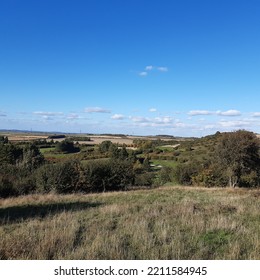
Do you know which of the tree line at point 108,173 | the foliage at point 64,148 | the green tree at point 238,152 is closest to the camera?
the tree line at point 108,173

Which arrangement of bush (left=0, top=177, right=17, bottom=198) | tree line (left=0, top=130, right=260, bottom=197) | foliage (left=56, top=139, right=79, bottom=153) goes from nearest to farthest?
bush (left=0, top=177, right=17, bottom=198) → tree line (left=0, top=130, right=260, bottom=197) → foliage (left=56, top=139, right=79, bottom=153)

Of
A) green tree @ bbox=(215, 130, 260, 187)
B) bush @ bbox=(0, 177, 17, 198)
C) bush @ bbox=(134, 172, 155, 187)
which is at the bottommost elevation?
bush @ bbox=(134, 172, 155, 187)

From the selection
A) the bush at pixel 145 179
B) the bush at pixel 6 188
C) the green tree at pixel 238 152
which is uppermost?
the green tree at pixel 238 152

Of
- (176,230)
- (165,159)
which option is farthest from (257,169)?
(165,159)

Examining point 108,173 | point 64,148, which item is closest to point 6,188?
point 108,173

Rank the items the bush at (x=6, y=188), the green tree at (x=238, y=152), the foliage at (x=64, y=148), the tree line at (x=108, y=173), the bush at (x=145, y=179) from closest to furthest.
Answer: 1. the bush at (x=6, y=188)
2. the tree line at (x=108, y=173)
3. the green tree at (x=238, y=152)
4. the bush at (x=145, y=179)
5. the foliage at (x=64, y=148)

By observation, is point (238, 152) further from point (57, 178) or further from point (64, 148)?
Answer: point (64, 148)

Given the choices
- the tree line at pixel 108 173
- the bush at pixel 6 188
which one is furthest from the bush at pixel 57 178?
the bush at pixel 6 188

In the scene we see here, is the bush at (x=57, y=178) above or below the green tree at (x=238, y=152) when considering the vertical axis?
below

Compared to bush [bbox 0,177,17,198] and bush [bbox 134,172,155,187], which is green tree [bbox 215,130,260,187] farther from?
bush [bbox 0,177,17,198]

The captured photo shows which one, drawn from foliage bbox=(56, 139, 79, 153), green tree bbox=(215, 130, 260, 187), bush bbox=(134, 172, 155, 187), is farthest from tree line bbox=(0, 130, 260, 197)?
foliage bbox=(56, 139, 79, 153)

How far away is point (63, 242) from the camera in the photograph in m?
6.17

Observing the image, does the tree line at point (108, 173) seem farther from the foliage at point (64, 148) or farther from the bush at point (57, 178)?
the foliage at point (64, 148)

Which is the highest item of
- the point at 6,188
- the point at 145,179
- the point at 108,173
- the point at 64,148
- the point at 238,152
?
the point at 238,152
